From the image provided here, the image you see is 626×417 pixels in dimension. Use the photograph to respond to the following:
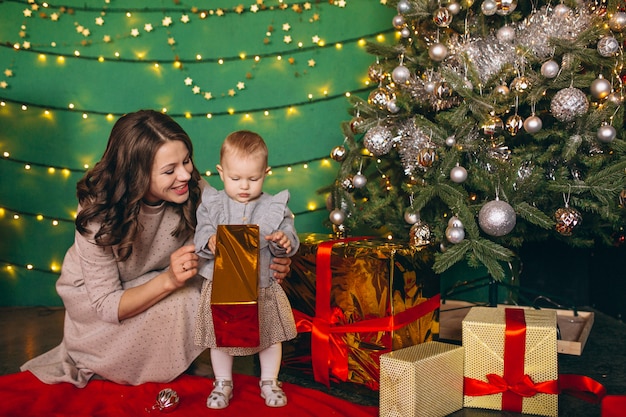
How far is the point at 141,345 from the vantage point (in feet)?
6.33

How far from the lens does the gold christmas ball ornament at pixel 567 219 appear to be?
207 centimetres

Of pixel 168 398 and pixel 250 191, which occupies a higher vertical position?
pixel 250 191

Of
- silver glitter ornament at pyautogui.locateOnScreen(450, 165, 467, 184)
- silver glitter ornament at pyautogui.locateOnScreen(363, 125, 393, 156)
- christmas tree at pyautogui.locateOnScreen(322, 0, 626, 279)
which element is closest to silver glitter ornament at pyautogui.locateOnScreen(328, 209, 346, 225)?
christmas tree at pyautogui.locateOnScreen(322, 0, 626, 279)

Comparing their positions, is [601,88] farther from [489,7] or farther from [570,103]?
[489,7]

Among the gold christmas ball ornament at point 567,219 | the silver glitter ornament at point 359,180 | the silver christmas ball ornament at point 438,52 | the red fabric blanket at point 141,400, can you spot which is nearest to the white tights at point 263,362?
the red fabric blanket at point 141,400

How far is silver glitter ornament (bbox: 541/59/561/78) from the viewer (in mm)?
2020

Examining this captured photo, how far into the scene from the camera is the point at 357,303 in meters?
1.88

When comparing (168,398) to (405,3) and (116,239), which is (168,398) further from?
(405,3)

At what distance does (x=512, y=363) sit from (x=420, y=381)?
0.93 ft

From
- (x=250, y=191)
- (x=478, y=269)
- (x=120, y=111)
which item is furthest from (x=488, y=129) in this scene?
(x=120, y=111)

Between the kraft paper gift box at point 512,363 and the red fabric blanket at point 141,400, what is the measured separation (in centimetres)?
32

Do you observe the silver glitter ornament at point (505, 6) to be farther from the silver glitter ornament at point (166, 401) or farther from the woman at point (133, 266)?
the silver glitter ornament at point (166, 401)

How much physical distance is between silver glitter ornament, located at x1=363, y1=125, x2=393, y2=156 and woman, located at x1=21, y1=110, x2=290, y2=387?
0.73 meters

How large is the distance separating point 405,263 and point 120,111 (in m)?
1.94
